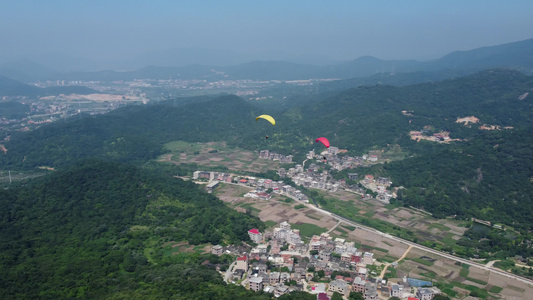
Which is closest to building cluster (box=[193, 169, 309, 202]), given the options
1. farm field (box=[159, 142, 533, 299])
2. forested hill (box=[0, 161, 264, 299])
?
farm field (box=[159, 142, 533, 299])

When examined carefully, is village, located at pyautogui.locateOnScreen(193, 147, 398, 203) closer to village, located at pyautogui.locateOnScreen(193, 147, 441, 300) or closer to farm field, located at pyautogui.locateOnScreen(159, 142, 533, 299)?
farm field, located at pyautogui.locateOnScreen(159, 142, 533, 299)

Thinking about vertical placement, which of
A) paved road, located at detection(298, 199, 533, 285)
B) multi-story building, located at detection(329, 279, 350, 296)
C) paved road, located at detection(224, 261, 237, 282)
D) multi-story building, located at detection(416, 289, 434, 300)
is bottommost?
paved road, located at detection(298, 199, 533, 285)

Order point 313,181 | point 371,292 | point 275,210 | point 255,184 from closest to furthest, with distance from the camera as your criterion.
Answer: point 371,292 → point 275,210 → point 255,184 → point 313,181

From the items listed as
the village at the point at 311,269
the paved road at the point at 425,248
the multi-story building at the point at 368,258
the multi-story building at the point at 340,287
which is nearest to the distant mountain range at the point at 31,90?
the paved road at the point at 425,248

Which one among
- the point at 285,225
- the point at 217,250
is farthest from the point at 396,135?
the point at 217,250

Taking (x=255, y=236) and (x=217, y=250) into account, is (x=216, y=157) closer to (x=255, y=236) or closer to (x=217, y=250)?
(x=255, y=236)

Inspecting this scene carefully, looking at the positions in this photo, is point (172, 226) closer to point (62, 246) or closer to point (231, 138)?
point (62, 246)
